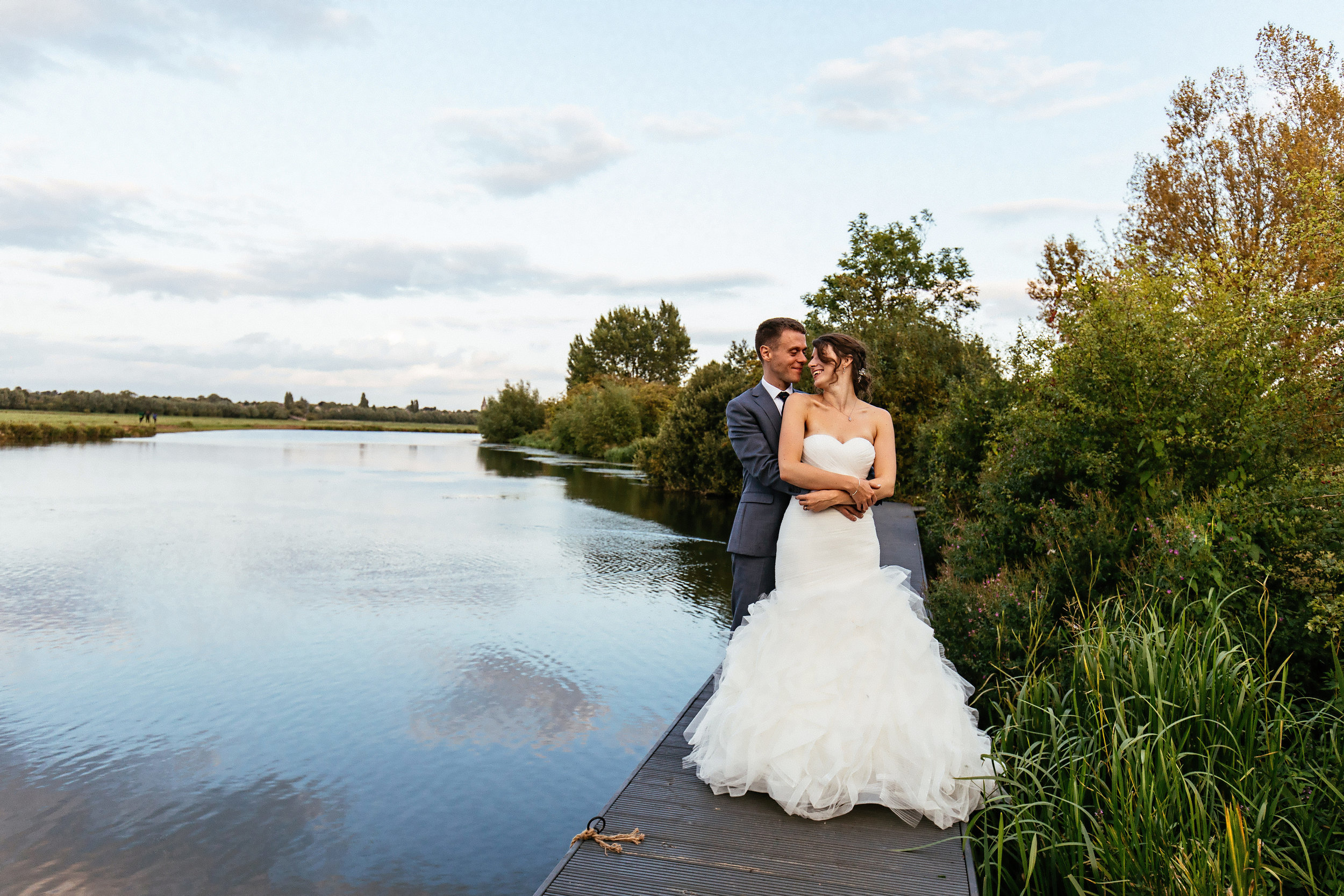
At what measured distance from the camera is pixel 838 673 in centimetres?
341

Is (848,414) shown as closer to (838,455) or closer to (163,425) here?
(838,455)

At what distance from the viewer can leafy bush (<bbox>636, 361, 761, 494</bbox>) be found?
23.4 metres

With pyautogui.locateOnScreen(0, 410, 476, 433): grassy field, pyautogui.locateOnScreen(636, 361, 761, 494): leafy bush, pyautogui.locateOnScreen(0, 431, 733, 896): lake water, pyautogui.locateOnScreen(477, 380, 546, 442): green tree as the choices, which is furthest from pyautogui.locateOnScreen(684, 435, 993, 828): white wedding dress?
pyautogui.locateOnScreen(477, 380, 546, 442): green tree

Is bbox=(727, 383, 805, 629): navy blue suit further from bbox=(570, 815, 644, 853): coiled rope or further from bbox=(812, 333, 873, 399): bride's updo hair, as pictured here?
bbox=(570, 815, 644, 853): coiled rope

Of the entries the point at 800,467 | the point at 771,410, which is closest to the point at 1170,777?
the point at 800,467

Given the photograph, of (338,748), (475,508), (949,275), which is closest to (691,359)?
(949,275)

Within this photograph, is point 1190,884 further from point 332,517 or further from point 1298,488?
point 332,517

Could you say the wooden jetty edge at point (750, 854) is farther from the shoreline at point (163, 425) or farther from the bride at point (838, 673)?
the shoreline at point (163, 425)

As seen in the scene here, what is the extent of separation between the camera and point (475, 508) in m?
18.9

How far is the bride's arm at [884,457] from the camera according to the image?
12.5 feet

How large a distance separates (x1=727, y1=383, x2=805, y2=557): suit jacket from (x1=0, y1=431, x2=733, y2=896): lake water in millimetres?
2035

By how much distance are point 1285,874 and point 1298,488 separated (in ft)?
8.20

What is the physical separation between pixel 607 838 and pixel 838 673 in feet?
3.84

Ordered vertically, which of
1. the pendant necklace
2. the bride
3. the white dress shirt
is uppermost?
the white dress shirt
